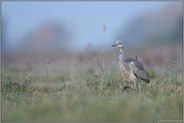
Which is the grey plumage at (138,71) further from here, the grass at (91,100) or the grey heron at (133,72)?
the grass at (91,100)

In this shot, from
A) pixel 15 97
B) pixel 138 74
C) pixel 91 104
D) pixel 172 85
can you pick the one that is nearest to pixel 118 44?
pixel 138 74

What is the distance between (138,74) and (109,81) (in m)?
0.60

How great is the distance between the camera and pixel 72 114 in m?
9.74

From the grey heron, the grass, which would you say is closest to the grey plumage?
the grey heron

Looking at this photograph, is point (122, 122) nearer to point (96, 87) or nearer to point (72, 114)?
point (72, 114)

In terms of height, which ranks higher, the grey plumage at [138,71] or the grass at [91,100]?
the grey plumage at [138,71]

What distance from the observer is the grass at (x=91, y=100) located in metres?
9.75

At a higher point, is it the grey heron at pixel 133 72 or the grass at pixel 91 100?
the grey heron at pixel 133 72

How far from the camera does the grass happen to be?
9750mm

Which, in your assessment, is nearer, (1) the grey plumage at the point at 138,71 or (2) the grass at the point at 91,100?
(2) the grass at the point at 91,100

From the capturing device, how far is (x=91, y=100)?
10.8 meters

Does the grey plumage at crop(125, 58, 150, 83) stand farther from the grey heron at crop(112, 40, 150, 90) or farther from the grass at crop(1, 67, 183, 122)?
the grass at crop(1, 67, 183, 122)

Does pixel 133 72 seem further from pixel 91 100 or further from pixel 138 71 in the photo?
pixel 91 100

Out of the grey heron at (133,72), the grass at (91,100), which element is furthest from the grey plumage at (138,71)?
the grass at (91,100)
